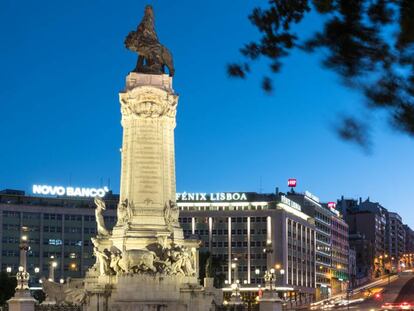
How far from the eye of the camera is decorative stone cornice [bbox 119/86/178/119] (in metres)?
68.7

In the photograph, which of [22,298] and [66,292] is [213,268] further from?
[22,298]

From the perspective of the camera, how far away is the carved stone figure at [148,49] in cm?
7231

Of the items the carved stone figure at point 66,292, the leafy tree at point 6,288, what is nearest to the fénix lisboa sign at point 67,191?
the leafy tree at point 6,288

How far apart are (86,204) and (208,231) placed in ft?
83.9

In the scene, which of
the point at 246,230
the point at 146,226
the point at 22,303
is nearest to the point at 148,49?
the point at 146,226

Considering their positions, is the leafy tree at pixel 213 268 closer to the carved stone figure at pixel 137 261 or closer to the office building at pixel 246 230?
the office building at pixel 246 230

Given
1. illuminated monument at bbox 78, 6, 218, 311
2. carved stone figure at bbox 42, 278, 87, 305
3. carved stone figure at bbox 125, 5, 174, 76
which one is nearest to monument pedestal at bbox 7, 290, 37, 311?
carved stone figure at bbox 42, 278, 87, 305

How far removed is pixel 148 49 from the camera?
72.5 metres

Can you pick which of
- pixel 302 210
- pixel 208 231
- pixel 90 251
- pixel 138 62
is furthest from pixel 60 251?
pixel 138 62

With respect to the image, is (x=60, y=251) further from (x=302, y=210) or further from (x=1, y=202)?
(x=302, y=210)

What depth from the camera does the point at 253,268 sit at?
16938cm

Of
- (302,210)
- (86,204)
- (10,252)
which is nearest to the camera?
(10,252)

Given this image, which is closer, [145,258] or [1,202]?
[145,258]

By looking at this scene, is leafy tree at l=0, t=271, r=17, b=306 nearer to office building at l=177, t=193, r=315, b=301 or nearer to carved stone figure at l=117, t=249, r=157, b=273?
carved stone figure at l=117, t=249, r=157, b=273
